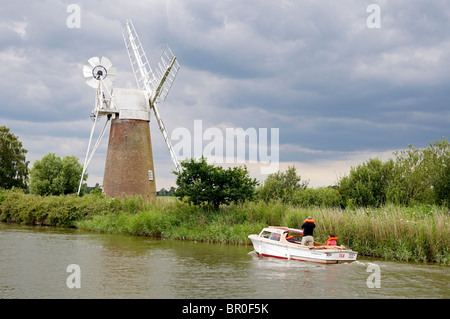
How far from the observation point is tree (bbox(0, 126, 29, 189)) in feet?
202

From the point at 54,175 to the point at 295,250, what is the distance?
160 feet

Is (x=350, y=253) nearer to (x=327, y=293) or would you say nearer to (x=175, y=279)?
(x=327, y=293)

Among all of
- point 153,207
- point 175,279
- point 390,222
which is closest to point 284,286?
point 175,279

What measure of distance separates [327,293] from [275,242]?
266 inches

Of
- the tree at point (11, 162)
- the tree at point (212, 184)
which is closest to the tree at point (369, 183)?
the tree at point (212, 184)

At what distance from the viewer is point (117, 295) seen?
13.2 metres

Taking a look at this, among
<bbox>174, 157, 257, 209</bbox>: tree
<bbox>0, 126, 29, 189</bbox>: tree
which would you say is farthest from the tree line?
<bbox>0, 126, 29, 189</bbox>: tree

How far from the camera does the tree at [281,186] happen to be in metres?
40.3

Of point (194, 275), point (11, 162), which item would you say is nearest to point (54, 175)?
point (11, 162)

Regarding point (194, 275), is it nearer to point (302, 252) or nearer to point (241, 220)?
point (302, 252)

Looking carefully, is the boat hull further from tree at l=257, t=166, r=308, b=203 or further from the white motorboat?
tree at l=257, t=166, r=308, b=203

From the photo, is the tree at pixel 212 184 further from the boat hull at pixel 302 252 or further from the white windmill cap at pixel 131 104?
the white windmill cap at pixel 131 104

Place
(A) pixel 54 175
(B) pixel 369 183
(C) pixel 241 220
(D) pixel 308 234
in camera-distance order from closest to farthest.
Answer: (D) pixel 308 234 → (C) pixel 241 220 → (B) pixel 369 183 → (A) pixel 54 175

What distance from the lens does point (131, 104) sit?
41188 mm
